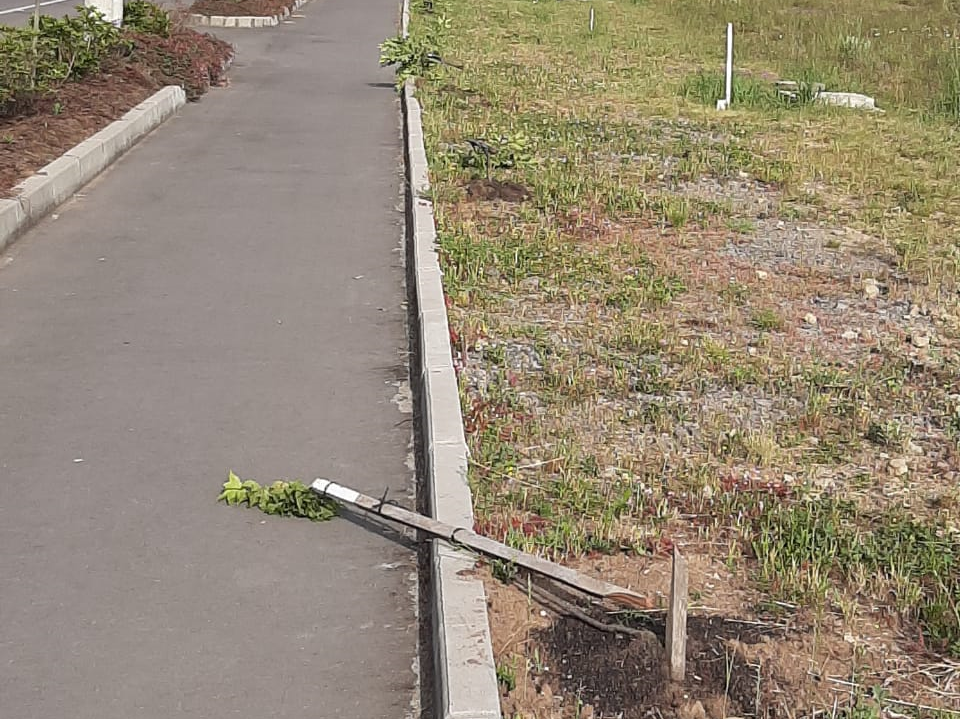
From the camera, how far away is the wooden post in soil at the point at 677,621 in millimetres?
3809

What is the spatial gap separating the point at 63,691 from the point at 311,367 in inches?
119

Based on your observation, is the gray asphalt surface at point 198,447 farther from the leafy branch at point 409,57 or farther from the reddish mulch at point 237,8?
the reddish mulch at point 237,8

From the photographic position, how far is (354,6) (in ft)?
113

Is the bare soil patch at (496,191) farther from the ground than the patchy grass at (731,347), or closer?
farther from the ground

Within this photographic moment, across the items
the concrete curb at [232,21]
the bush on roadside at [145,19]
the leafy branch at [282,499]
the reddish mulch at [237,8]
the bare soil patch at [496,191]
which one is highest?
the reddish mulch at [237,8]

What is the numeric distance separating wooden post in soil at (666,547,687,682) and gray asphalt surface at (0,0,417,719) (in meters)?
0.79

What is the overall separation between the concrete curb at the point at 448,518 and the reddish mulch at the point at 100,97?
363 cm

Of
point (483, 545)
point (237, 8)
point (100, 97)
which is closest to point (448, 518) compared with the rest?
point (483, 545)

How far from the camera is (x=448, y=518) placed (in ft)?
16.0

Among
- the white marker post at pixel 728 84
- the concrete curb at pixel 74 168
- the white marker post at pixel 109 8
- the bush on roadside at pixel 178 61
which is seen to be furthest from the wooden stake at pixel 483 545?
the white marker post at pixel 728 84

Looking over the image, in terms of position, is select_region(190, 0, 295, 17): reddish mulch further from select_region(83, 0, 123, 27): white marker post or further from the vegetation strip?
select_region(83, 0, 123, 27): white marker post

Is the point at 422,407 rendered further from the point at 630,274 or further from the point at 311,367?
the point at 630,274

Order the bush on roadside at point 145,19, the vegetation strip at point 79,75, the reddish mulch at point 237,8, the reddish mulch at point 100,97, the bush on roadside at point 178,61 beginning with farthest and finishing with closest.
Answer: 1. the reddish mulch at point 237,8
2. the bush on roadside at point 145,19
3. the bush on roadside at point 178,61
4. the vegetation strip at point 79,75
5. the reddish mulch at point 100,97

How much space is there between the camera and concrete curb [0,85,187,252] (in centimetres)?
917
